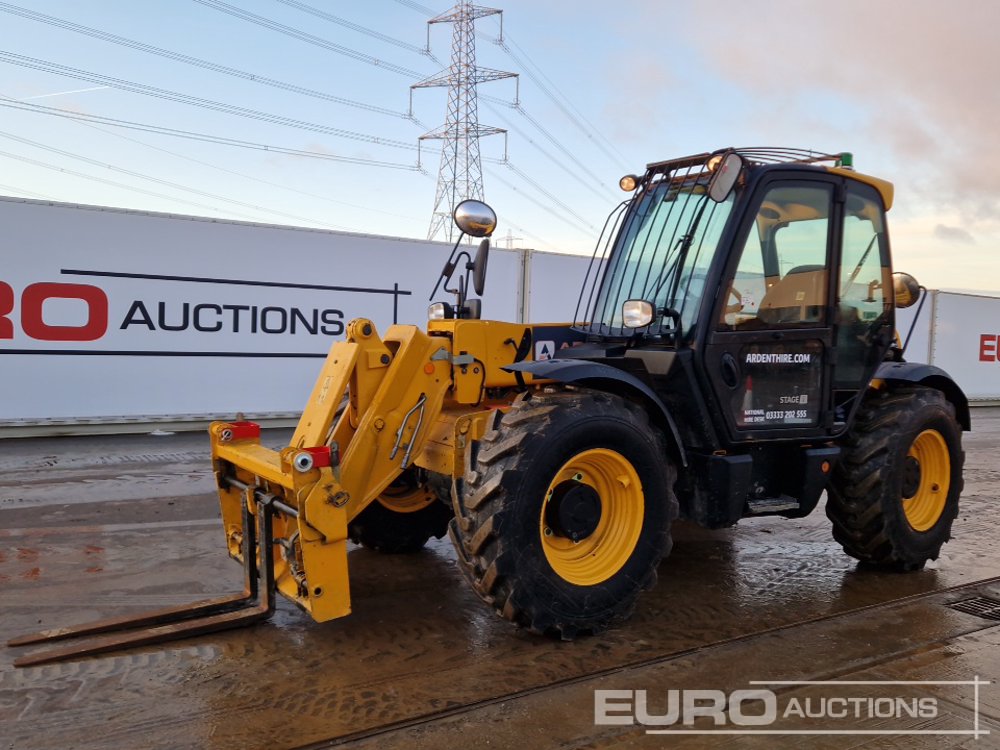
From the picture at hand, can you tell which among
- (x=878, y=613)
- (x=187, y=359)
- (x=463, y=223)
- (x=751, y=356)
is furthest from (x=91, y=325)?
(x=878, y=613)

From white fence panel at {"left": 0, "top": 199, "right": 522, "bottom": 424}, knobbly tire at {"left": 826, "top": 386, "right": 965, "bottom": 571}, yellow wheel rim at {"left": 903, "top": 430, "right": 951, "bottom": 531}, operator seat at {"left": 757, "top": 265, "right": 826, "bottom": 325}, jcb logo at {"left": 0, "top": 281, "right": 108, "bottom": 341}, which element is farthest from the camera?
white fence panel at {"left": 0, "top": 199, "right": 522, "bottom": 424}

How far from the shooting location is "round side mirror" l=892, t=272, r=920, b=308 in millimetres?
5371

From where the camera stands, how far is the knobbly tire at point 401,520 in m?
5.17

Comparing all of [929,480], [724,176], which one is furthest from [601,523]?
[929,480]

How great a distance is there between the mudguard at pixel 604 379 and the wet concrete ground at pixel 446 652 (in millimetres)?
1041

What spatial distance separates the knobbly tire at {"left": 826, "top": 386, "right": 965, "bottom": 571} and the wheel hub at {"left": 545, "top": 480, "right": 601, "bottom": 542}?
1923mm

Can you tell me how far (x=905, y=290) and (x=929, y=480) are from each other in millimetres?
1292

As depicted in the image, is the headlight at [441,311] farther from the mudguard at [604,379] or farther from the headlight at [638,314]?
the headlight at [638,314]

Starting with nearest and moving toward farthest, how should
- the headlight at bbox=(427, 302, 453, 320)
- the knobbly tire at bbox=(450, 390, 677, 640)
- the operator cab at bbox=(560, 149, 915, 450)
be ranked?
the knobbly tire at bbox=(450, 390, 677, 640) → the operator cab at bbox=(560, 149, 915, 450) → the headlight at bbox=(427, 302, 453, 320)

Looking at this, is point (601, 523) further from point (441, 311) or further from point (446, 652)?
point (441, 311)

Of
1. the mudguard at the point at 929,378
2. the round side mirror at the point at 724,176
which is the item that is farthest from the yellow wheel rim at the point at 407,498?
the mudguard at the point at 929,378

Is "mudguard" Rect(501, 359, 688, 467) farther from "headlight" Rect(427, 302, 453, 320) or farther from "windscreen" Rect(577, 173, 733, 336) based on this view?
"headlight" Rect(427, 302, 453, 320)

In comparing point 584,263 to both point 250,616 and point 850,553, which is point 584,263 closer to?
point 850,553

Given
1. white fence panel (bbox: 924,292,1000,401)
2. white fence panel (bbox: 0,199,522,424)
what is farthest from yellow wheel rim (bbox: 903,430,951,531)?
white fence panel (bbox: 924,292,1000,401)
